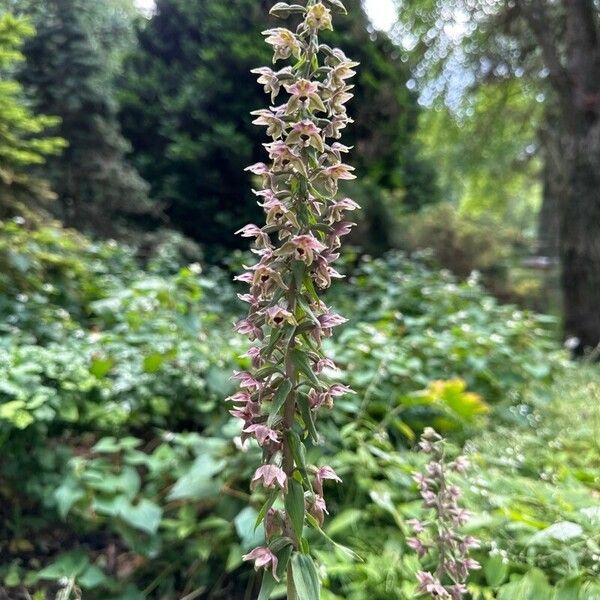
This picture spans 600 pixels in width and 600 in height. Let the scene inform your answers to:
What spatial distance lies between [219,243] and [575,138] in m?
4.00

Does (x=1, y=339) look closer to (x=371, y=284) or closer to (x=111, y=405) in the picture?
(x=111, y=405)

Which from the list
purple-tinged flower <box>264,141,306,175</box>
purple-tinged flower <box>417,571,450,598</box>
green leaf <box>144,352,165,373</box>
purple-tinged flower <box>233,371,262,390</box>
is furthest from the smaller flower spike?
green leaf <box>144,352,165,373</box>

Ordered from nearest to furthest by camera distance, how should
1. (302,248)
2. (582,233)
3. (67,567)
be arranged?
(302,248), (67,567), (582,233)

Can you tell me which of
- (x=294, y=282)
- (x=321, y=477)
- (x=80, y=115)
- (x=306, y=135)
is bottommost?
(x=321, y=477)

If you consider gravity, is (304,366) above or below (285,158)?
below

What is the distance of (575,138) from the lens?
536cm

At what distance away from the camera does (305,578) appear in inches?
38.4

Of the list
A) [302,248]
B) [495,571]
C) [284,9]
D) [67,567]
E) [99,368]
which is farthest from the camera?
[99,368]

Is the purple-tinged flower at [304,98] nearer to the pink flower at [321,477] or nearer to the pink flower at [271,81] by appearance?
the pink flower at [271,81]

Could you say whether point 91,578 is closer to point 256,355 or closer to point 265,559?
point 265,559

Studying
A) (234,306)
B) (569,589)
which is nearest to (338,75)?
(569,589)

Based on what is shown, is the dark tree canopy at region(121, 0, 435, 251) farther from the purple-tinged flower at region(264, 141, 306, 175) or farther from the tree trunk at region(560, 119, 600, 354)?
the purple-tinged flower at region(264, 141, 306, 175)

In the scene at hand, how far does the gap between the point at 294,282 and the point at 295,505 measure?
1.33ft

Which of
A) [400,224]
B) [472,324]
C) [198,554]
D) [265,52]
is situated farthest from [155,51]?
[198,554]
